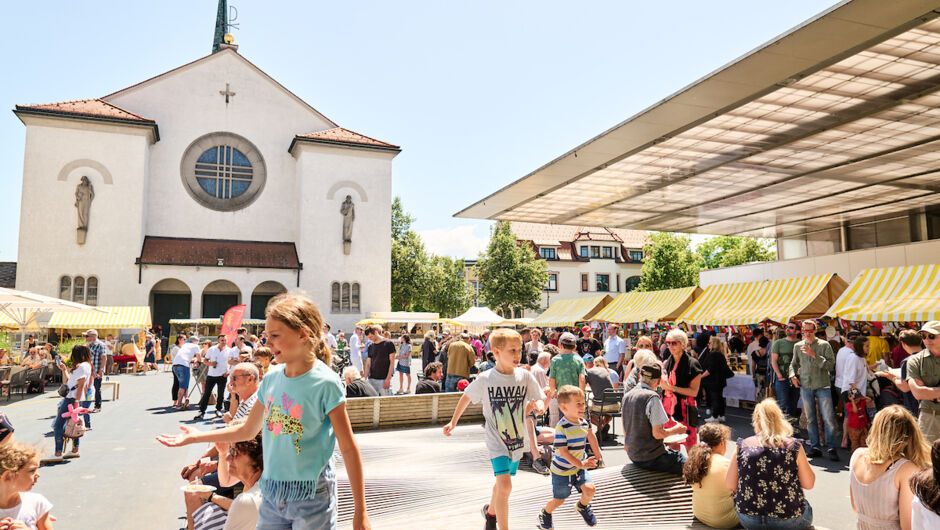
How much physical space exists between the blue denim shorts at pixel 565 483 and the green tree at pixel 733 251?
172 ft

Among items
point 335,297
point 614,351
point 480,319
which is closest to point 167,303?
point 335,297

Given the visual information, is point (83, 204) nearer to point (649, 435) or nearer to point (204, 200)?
point (204, 200)

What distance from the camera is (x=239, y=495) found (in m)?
3.31

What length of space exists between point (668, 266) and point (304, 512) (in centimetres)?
5373

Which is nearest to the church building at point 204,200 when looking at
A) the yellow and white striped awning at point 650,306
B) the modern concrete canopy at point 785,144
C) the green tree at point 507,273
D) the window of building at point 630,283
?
the green tree at point 507,273

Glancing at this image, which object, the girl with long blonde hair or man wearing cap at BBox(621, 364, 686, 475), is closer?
the girl with long blonde hair

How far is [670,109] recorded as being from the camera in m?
12.6

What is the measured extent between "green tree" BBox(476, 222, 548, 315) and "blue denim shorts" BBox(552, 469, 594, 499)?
45941mm

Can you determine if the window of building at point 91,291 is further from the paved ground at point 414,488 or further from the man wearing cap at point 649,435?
the man wearing cap at point 649,435

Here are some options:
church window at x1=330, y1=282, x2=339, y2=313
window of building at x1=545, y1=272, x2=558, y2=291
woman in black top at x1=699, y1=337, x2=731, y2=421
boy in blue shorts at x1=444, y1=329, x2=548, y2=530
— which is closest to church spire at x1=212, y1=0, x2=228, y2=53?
church window at x1=330, y1=282, x2=339, y2=313

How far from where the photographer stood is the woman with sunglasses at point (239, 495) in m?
3.22

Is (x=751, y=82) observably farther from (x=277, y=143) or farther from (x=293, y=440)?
(x=277, y=143)

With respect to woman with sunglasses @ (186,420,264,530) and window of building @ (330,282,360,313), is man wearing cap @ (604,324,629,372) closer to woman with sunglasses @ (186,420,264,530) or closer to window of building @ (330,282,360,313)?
woman with sunglasses @ (186,420,264,530)

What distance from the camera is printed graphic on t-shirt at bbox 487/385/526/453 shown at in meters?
4.99
